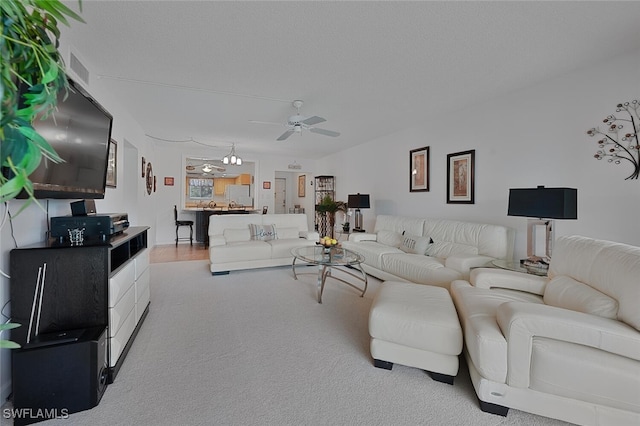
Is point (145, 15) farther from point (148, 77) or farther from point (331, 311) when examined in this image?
point (331, 311)

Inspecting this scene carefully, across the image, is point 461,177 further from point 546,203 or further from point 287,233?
point 287,233

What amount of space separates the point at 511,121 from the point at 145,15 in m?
3.96

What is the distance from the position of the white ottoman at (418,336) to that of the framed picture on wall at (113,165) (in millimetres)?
3488

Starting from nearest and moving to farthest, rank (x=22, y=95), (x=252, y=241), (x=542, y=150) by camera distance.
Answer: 1. (x=22, y=95)
2. (x=542, y=150)
3. (x=252, y=241)

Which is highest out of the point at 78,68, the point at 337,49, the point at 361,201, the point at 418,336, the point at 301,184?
the point at 337,49

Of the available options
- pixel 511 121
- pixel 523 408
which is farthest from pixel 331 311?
pixel 511 121

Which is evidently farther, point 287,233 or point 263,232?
point 287,233

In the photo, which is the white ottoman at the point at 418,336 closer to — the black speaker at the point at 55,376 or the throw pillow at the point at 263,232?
the black speaker at the point at 55,376

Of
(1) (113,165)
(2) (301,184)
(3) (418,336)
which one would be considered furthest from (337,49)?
(2) (301,184)

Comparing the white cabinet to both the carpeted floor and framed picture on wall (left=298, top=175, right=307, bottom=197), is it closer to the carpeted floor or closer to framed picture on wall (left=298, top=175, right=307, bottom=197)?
the carpeted floor

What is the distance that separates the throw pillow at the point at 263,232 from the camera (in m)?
4.99

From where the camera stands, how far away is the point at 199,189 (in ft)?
32.9

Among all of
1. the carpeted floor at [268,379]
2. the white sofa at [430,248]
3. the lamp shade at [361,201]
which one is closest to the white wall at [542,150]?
the white sofa at [430,248]

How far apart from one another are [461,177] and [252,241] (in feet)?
11.4
